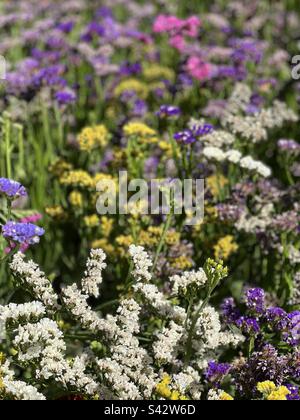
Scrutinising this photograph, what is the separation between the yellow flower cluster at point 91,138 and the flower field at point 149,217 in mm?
11

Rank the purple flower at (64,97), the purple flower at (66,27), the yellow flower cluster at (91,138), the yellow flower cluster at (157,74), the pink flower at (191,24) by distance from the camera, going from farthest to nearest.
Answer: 1. the yellow flower cluster at (157,74)
2. the purple flower at (66,27)
3. the pink flower at (191,24)
4. the purple flower at (64,97)
5. the yellow flower cluster at (91,138)

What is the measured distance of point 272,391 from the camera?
238cm

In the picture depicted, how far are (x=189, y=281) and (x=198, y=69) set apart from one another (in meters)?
2.52

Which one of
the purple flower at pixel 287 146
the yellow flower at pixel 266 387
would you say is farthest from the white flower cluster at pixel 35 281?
the purple flower at pixel 287 146

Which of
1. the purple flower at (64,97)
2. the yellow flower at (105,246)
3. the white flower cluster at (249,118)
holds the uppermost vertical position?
the purple flower at (64,97)

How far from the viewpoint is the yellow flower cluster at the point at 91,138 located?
369cm

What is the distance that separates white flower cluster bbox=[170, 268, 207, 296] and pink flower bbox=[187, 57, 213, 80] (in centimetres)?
242

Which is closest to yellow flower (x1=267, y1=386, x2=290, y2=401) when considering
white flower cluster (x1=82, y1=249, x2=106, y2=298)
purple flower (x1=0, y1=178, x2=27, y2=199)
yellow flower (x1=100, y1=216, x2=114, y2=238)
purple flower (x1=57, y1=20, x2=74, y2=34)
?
white flower cluster (x1=82, y1=249, x2=106, y2=298)

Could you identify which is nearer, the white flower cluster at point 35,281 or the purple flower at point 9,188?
the white flower cluster at point 35,281

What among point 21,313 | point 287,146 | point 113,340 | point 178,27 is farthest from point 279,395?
point 178,27

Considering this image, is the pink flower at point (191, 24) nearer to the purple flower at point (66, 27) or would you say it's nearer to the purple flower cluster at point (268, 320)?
the purple flower at point (66, 27)

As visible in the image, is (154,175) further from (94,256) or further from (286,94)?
(286,94)

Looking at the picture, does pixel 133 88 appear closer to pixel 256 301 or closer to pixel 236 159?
pixel 236 159

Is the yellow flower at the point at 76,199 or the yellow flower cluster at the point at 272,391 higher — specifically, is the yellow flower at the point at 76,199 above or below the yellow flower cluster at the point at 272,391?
above
